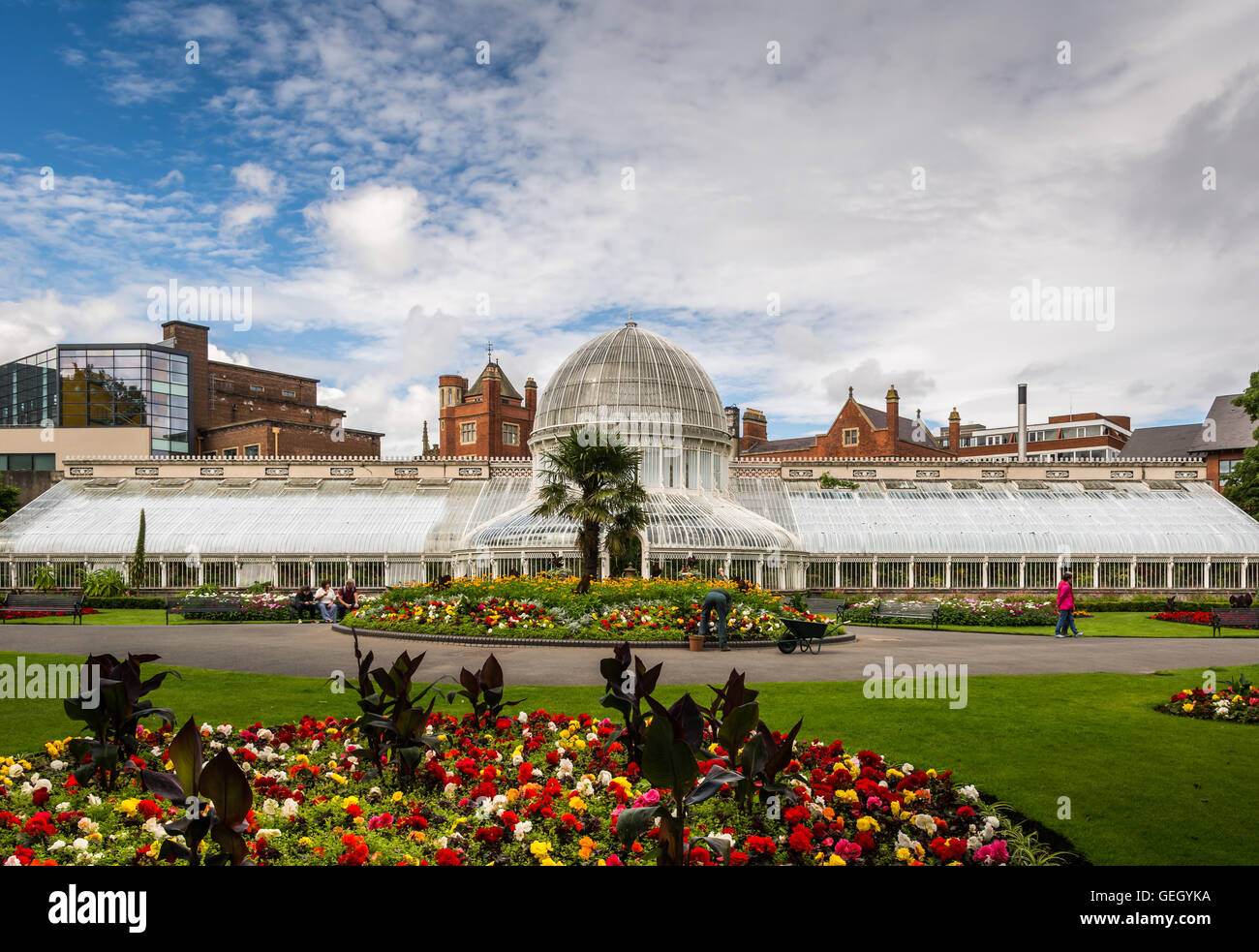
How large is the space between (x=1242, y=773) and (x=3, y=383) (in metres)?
81.5

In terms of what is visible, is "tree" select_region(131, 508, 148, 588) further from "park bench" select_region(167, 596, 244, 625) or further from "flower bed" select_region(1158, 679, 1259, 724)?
"flower bed" select_region(1158, 679, 1259, 724)

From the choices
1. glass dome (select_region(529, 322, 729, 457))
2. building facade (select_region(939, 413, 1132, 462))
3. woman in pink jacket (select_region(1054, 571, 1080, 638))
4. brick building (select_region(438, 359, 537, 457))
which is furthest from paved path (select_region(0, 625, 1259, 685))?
building facade (select_region(939, 413, 1132, 462))

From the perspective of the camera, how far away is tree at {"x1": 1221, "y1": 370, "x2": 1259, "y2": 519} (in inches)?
1603

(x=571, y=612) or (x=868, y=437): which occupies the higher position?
(x=868, y=437)

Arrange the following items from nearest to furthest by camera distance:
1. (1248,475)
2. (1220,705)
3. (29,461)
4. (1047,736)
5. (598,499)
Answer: (1047,736) < (1220,705) < (598,499) < (1248,475) < (29,461)

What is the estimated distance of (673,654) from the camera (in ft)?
61.0

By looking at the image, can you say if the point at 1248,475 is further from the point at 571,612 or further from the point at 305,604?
Answer: the point at 305,604

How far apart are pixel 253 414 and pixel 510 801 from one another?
237 ft

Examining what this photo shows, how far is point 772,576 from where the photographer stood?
113ft

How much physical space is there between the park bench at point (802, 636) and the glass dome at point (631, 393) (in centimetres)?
1873

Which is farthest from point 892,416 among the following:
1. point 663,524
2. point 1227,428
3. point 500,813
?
point 500,813

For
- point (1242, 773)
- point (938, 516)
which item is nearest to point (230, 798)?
point (1242, 773)

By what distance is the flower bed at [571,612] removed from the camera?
20922 mm

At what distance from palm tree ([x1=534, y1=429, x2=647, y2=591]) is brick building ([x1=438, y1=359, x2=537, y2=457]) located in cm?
5083
